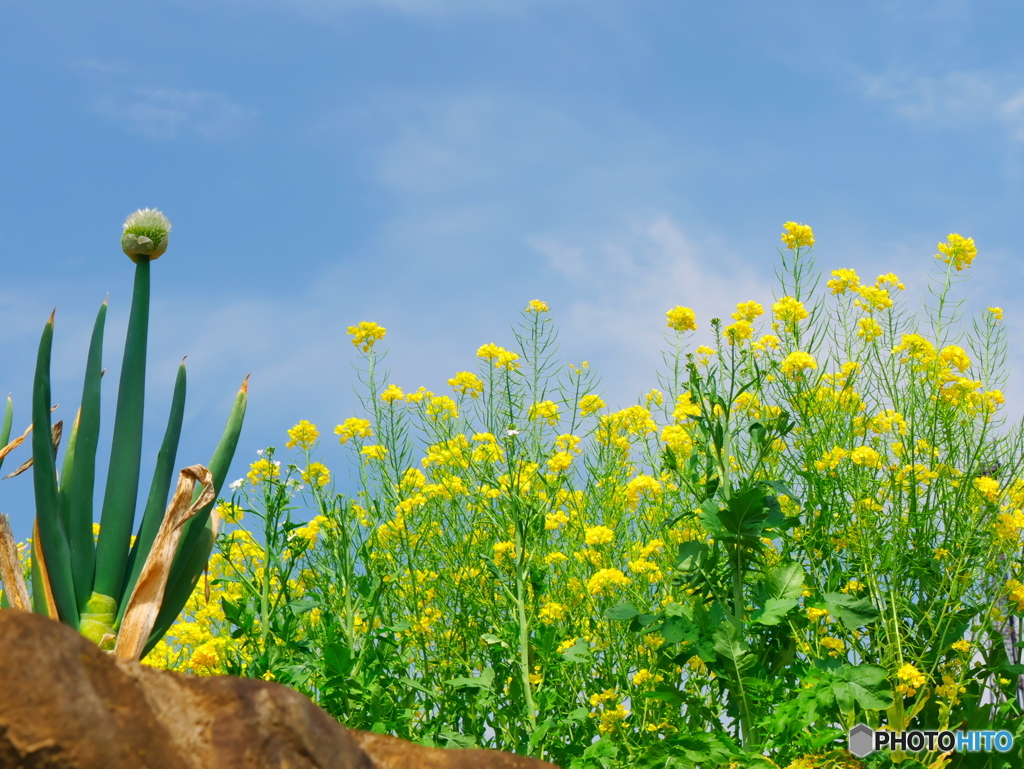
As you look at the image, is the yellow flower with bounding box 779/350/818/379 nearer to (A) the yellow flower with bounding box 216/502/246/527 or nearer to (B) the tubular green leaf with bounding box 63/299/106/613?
(A) the yellow flower with bounding box 216/502/246/527

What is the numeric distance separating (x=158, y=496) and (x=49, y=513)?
39cm

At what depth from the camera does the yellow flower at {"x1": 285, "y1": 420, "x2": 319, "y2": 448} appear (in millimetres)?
4778

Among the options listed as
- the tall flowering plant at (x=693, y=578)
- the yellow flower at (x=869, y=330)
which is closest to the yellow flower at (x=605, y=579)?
the tall flowering plant at (x=693, y=578)

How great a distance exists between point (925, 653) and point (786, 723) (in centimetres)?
106

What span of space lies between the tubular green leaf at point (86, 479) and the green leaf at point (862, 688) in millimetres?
2817

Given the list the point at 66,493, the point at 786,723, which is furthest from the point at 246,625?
the point at 786,723

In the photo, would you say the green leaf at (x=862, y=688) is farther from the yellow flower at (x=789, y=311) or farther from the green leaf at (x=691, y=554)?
the yellow flower at (x=789, y=311)

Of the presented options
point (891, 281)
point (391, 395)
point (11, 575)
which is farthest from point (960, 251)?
point (11, 575)

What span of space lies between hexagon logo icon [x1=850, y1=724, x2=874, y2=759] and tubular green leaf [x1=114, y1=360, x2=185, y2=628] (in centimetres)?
278

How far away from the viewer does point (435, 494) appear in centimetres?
491

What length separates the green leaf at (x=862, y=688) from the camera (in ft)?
11.4

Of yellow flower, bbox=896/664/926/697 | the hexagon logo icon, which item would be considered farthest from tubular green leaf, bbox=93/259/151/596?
yellow flower, bbox=896/664/926/697

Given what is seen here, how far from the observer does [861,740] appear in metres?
3.74

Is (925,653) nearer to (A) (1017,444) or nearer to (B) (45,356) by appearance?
(A) (1017,444)
